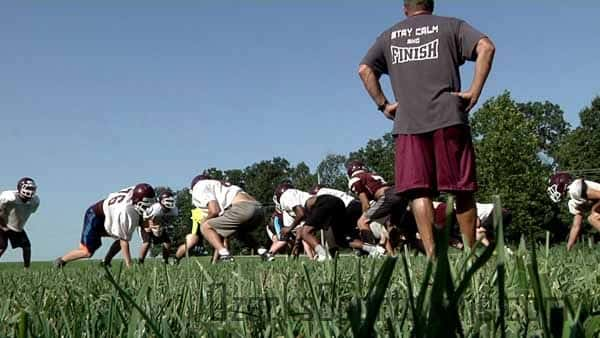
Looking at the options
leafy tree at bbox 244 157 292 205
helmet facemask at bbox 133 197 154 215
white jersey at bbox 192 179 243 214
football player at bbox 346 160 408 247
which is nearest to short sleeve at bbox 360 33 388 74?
football player at bbox 346 160 408 247

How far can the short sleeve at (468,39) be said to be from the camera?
16.3 feet

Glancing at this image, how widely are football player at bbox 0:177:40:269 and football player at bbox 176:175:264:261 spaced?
4429 millimetres

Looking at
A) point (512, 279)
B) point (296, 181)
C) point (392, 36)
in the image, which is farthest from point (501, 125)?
point (296, 181)

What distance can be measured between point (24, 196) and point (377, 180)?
7.76m

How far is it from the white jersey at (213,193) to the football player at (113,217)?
1134 mm

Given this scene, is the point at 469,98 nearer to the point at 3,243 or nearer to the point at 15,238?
the point at 3,243

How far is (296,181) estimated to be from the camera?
110 m

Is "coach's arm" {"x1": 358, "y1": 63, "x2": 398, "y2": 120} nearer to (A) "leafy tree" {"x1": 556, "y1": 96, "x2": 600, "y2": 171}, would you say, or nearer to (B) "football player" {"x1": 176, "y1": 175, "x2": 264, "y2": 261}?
(B) "football player" {"x1": 176, "y1": 175, "x2": 264, "y2": 261}

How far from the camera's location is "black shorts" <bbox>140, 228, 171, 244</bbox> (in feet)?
52.6

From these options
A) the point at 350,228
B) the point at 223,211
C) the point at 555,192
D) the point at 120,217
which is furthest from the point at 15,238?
the point at 555,192

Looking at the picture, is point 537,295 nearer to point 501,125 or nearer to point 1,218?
point 1,218

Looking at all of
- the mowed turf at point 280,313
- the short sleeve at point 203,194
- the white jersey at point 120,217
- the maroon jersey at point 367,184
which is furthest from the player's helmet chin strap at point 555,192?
the mowed turf at point 280,313

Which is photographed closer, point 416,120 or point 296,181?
point 416,120

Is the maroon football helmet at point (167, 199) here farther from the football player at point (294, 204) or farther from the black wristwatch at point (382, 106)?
the black wristwatch at point (382, 106)
